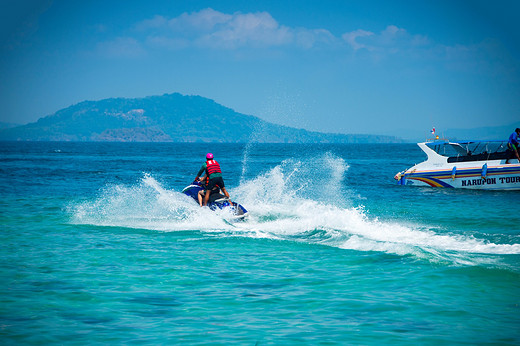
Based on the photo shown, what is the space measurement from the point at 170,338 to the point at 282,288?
9.43 feet

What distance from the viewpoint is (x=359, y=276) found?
10164 millimetres

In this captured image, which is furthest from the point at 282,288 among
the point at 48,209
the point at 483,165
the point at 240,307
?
the point at 483,165

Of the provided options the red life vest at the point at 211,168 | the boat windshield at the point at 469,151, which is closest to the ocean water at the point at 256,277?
the red life vest at the point at 211,168

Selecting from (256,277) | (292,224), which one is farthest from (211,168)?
(256,277)

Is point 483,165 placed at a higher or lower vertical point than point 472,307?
higher

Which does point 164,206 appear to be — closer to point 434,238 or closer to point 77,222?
point 77,222

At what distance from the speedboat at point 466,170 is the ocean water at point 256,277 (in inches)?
350

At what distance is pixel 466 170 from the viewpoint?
28.1 metres

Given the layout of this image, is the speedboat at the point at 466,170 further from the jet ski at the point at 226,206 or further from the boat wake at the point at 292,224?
the jet ski at the point at 226,206

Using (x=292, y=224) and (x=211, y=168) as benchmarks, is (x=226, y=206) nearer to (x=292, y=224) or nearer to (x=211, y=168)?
(x=211, y=168)

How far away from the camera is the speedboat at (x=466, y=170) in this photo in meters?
27.3

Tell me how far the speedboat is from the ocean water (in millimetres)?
8897

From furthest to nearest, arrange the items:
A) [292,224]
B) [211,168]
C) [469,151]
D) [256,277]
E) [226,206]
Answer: [469,151] < [211,168] < [226,206] < [292,224] < [256,277]

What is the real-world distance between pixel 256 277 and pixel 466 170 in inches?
859
